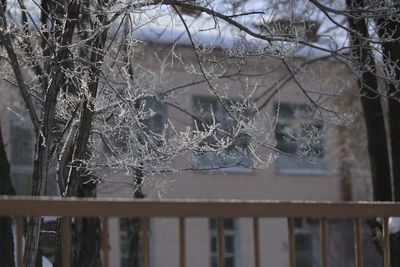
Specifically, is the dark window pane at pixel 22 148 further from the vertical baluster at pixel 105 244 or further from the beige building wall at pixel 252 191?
the vertical baluster at pixel 105 244

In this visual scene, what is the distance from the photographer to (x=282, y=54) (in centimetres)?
746

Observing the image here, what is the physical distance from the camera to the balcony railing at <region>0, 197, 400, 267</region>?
424 centimetres

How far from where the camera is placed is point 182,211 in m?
4.44

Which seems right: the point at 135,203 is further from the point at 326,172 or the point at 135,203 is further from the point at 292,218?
the point at 326,172

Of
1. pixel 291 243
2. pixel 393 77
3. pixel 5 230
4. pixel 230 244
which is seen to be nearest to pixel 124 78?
pixel 5 230

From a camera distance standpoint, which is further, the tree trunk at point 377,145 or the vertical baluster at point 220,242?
the tree trunk at point 377,145

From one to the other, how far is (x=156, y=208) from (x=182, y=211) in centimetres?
16

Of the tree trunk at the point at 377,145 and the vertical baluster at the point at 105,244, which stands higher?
the tree trunk at the point at 377,145

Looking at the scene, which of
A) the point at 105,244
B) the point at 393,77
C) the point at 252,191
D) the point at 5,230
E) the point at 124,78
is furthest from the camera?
the point at 252,191

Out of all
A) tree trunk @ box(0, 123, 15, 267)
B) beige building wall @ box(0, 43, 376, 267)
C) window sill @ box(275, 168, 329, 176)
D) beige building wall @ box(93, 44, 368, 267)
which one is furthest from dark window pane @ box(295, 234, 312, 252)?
tree trunk @ box(0, 123, 15, 267)

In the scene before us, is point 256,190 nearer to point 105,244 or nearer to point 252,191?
point 252,191

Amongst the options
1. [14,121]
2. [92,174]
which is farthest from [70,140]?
[14,121]

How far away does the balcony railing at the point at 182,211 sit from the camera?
424cm

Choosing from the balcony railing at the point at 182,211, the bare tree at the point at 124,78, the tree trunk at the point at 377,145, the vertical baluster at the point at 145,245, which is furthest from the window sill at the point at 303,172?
the vertical baluster at the point at 145,245
